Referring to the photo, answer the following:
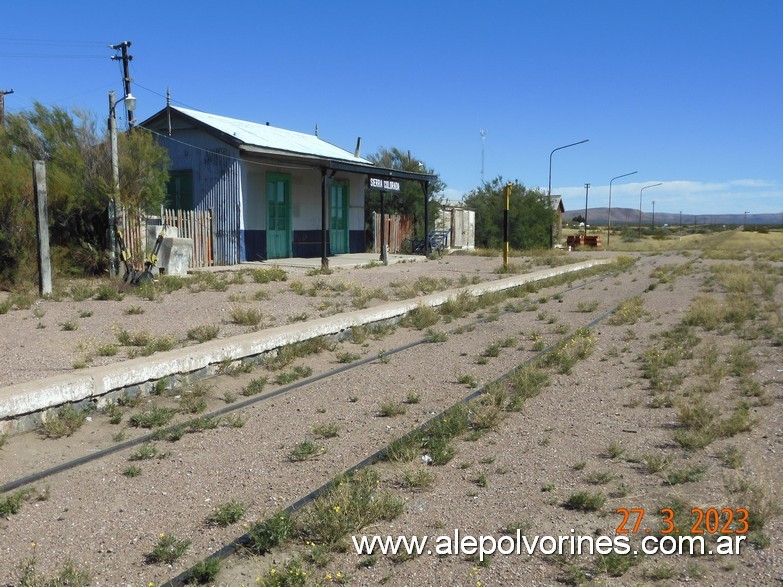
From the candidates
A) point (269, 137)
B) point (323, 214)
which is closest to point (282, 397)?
point (323, 214)

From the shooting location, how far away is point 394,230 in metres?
32.9

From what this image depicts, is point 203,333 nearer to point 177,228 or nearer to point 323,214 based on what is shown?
point 177,228

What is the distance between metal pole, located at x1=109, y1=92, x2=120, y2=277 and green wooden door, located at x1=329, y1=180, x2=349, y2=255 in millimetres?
11407

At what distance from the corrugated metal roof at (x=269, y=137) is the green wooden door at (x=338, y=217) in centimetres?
130

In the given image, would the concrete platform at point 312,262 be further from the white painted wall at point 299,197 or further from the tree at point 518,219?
the tree at point 518,219

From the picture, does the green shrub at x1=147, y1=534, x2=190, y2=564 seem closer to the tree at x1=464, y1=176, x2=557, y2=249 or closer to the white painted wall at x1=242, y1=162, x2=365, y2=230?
the white painted wall at x1=242, y1=162, x2=365, y2=230

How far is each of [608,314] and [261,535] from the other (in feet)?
36.2

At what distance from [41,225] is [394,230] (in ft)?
66.9

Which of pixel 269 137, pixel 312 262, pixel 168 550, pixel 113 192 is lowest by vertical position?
pixel 168 550

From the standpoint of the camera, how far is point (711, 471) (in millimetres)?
5227

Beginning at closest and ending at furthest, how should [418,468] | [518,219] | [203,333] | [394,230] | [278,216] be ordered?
[418,468]
[203,333]
[278,216]
[394,230]
[518,219]

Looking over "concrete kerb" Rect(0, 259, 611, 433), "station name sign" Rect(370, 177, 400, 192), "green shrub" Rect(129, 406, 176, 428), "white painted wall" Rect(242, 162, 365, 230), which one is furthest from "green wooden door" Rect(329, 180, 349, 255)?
"green shrub" Rect(129, 406, 176, 428)

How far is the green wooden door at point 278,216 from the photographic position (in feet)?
79.7

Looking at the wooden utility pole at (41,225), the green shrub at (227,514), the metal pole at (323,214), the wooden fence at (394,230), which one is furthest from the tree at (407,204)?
the green shrub at (227,514)
